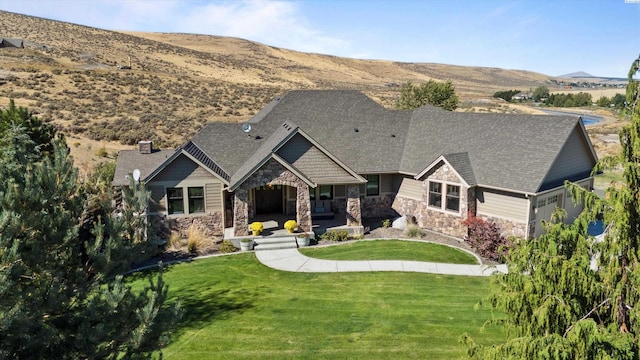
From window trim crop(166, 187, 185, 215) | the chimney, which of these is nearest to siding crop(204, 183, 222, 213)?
window trim crop(166, 187, 185, 215)

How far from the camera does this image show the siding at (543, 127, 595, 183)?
21.2m

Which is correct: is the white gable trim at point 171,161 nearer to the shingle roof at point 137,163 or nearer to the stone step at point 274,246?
the shingle roof at point 137,163

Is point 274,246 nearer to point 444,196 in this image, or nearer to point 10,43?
point 444,196

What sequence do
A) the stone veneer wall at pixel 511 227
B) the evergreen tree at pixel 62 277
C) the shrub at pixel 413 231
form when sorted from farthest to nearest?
the shrub at pixel 413 231 → the stone veneer wall at pixel 511 227 → the evergreen tree at pixel 62 277

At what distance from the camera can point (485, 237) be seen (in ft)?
65.7

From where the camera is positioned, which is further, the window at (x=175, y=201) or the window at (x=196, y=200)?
the window at (x=196, y=200)

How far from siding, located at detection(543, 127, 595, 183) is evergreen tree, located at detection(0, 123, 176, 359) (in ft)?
64.4

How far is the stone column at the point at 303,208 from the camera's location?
22.1m

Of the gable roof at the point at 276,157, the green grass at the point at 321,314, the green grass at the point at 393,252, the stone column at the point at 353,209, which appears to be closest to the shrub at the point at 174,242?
the green grass at the point at 321,314

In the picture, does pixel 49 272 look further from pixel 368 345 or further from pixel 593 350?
pixel 368 345

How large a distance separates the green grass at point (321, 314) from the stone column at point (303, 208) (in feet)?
14.6

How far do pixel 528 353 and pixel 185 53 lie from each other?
113 metres

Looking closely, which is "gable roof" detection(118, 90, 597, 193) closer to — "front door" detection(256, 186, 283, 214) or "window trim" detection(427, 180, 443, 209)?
"window trim" detection(427, 180, 443, 209)

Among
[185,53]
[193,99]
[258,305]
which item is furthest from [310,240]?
[185,53]
